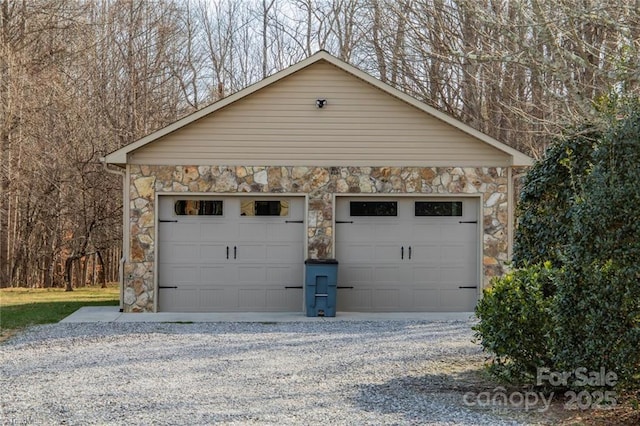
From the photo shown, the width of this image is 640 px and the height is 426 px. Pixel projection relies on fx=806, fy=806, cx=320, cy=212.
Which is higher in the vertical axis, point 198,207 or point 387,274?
point 198,207

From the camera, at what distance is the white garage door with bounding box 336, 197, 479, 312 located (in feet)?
46.0

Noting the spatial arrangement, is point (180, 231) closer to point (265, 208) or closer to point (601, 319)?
point (265, 208)

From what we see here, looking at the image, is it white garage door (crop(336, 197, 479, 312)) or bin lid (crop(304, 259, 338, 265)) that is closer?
bin lid (crop(304, 259, 338, 265))

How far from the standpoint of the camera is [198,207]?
13.9 m

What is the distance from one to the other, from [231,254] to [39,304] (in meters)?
4.81

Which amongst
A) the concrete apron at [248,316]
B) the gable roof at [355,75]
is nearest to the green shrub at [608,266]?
the concrete apron at [248,316]

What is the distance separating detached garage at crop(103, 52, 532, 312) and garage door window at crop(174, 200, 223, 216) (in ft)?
0.06

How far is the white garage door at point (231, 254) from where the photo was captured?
13.8 meters

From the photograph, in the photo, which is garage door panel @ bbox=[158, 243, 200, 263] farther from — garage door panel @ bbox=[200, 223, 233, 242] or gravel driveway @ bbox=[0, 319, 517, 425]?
gravel driveway @ bbox=[0, 319, 517, 425]

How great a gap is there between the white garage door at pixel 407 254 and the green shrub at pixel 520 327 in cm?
661

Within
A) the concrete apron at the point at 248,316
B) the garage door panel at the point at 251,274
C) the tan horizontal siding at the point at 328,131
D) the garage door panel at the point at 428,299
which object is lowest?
the concrete apron at the point at 248,316

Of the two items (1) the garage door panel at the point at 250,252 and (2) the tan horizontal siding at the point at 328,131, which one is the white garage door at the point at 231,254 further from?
(2) the tan horizontal siding at the point at 328,131

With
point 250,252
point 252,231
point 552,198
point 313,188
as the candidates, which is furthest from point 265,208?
point 552,198

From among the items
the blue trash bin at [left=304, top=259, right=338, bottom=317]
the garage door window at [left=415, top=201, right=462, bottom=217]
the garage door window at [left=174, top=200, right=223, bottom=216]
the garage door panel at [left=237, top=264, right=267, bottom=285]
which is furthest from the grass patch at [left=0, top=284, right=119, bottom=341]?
the garage door window at [left=415, top=201, right=462, bottom=217]
